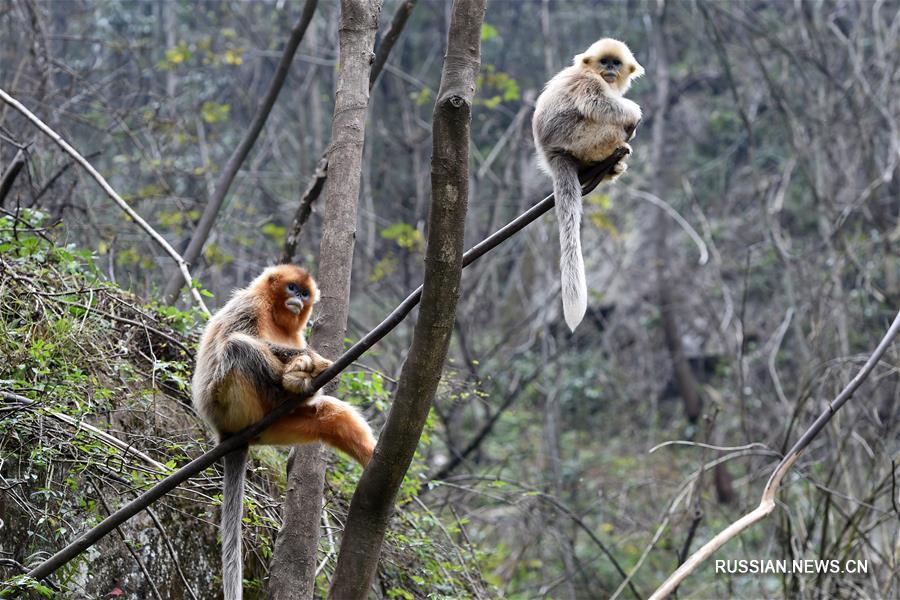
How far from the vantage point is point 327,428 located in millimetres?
3123

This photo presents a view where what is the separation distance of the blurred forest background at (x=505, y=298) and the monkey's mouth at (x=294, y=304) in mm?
757

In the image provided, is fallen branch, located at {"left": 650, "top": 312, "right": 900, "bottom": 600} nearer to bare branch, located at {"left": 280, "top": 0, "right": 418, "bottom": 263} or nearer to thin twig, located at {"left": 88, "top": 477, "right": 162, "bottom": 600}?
thin twig, located at {"left": 88, "top": 477, "right": 162, "bottom": 600}

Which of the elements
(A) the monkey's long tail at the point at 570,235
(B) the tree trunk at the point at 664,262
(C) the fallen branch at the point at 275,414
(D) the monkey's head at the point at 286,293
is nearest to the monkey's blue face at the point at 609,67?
(A) the monkey's long tail at the point at 570,235

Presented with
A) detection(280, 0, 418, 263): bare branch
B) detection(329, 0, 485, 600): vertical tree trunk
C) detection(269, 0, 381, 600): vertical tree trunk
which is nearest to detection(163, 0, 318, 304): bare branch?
detection(280, 0, 418, 263): bare branch

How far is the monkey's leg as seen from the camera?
122 inches

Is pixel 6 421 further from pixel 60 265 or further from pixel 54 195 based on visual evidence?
pixel 54 195

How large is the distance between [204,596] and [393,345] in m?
5.48

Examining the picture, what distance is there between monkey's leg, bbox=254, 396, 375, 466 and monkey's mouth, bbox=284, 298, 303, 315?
40 cm

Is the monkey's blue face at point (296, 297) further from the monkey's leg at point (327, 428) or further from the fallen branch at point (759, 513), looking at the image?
the fallen branch at point (759, 513)

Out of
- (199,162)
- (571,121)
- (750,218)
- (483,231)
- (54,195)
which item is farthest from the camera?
(750,218)

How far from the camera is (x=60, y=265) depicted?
4.26 meters

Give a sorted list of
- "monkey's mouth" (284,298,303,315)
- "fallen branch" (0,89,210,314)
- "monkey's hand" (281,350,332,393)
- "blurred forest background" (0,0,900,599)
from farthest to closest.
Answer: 1. "blurred forest background" (0,0,900,599)
2. "fallen branch" (0,89,210,314)
3. "monkey's mouth" (284,298,303,315)
4. "monkey's hand" (281,350,332,393)

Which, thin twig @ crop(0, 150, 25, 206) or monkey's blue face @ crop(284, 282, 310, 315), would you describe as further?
thin twig @ crop(0, 150, 25, 206)

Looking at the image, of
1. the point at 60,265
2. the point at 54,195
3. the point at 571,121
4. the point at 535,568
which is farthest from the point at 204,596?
the point at 535,568
